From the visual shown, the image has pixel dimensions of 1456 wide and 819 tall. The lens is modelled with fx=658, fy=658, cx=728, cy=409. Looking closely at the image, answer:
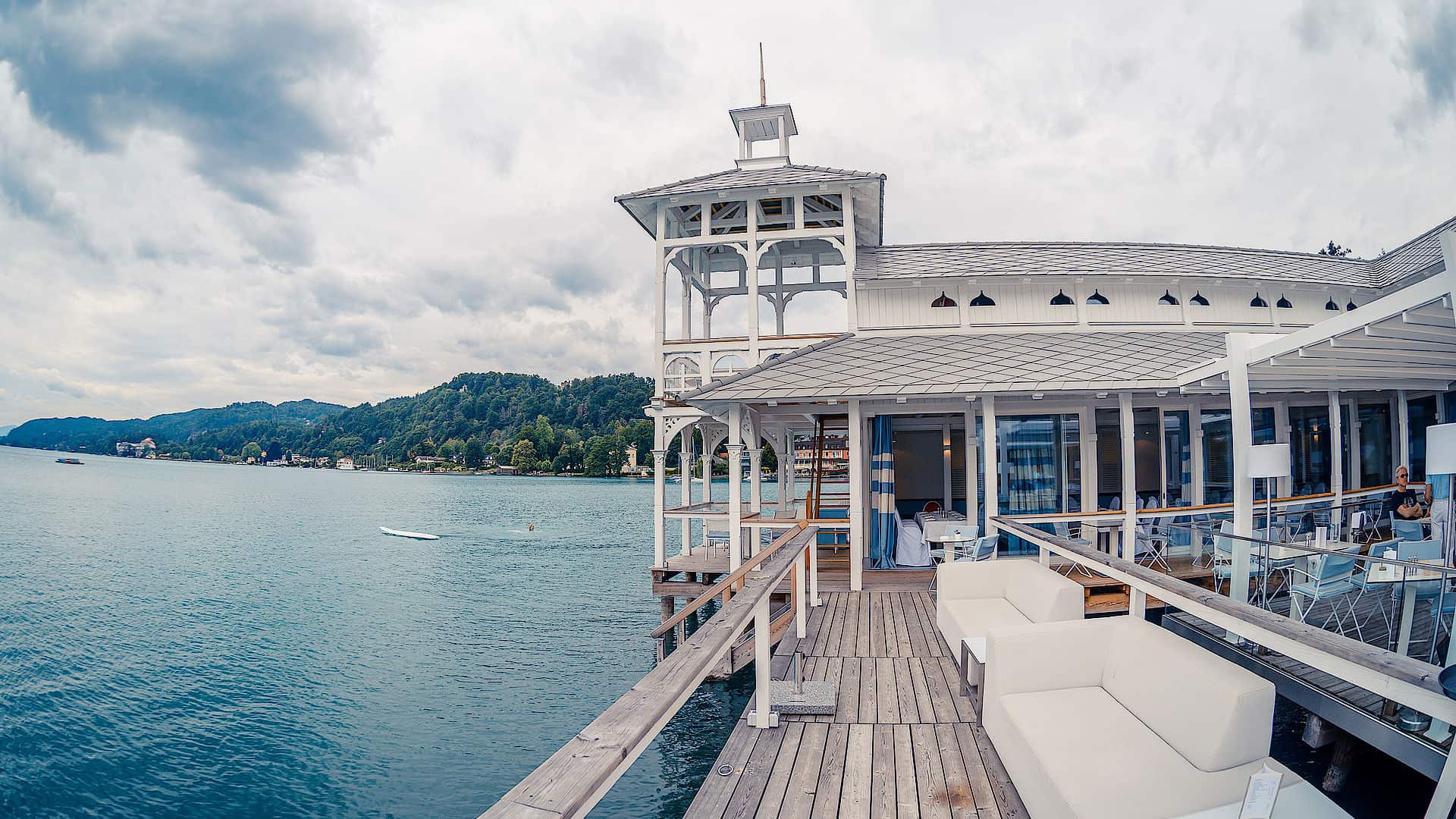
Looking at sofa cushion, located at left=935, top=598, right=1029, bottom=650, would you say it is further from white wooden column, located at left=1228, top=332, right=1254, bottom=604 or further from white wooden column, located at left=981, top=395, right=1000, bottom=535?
white wooden column, located at left=981, top=395, right=1000, bottom=535

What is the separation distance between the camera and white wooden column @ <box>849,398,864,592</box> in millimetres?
8930

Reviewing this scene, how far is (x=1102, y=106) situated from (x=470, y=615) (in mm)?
26824

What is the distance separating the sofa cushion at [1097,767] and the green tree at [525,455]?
86.8 meters

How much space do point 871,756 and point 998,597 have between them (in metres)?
3.08

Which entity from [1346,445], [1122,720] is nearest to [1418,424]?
[1346,445]

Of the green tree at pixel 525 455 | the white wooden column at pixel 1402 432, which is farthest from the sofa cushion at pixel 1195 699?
the green tree at pixel 525 455

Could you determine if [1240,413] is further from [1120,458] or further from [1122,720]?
[1120,458]

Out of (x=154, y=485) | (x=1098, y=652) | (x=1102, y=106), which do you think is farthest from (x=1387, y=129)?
(x=154, y=485)

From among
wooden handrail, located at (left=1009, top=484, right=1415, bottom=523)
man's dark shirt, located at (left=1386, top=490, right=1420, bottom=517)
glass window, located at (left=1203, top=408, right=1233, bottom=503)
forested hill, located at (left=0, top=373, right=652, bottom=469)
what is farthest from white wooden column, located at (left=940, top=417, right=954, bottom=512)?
forested hill, located at (left=0, top=373, right=652, bottom=469)

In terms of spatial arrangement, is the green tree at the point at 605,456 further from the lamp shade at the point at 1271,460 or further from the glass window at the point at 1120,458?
the lamp shade at the point at 1271,460

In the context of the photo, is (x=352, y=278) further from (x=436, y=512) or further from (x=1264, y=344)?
(x=1264, y=344)

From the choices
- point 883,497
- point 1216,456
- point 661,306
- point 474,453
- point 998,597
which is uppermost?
point 661,306

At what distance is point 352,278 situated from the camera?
66188mm

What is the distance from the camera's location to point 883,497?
10.8 meters
